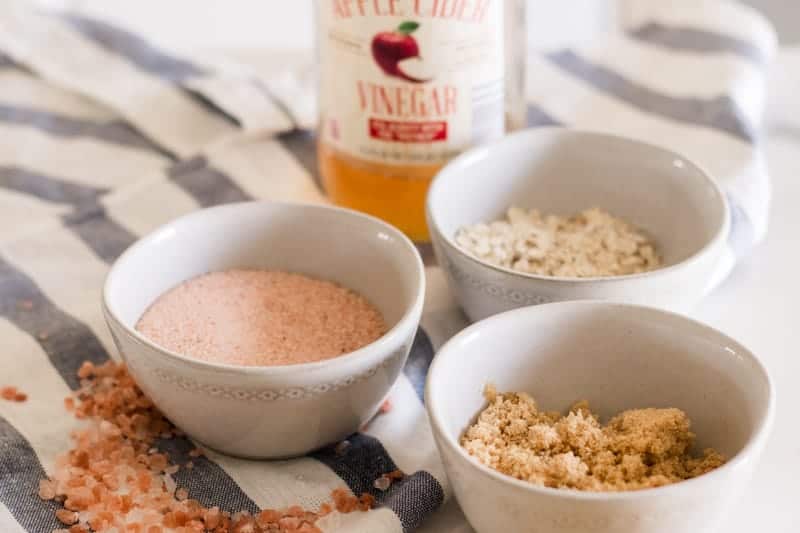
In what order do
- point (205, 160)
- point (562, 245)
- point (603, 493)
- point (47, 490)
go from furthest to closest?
1. point (205, 160)
2. point (562, 245)
3. point (47, 490)
4. point (603, 493)

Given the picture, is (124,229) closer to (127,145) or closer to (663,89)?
(127,145)

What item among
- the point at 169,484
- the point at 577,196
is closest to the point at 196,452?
the point at 169,484

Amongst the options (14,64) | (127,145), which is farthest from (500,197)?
(14,64)

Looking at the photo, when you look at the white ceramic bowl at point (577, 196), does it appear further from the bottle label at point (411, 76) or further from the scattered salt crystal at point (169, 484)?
the scattered salt crystal at point (169, 484)

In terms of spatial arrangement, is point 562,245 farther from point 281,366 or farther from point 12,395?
point 12,395

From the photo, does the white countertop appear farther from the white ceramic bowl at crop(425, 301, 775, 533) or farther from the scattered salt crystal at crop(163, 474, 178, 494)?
the scattered salt crystal at crop(163, 474, 178, 494)

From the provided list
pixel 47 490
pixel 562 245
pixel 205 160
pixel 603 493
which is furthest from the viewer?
pixel 205 160
